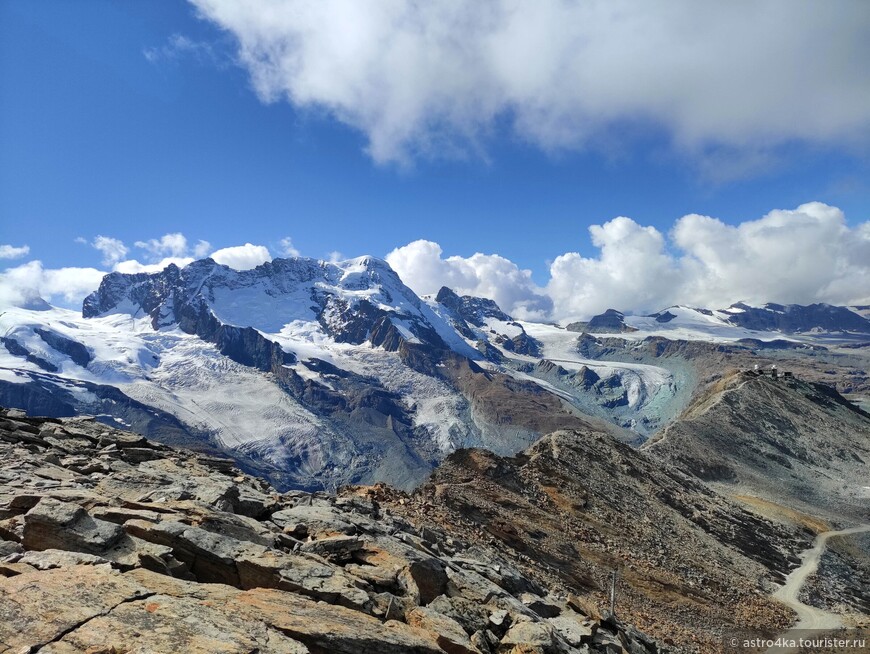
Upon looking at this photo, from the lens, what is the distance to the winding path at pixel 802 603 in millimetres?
46344

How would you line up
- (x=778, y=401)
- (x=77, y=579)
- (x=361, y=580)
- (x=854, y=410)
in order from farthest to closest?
(x=854, y=410), (x=778, y=401), (x=361, y=580), (x=77, y=579)

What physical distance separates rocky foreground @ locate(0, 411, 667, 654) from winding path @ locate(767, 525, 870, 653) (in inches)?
1105

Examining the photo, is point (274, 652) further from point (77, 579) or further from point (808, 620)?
point (808, 620)

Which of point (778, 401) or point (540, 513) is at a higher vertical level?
point (778, 401)

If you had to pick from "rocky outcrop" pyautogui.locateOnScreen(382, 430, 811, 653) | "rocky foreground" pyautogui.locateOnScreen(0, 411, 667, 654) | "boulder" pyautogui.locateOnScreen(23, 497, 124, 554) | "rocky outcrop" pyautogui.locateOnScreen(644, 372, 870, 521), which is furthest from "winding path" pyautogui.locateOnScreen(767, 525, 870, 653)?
"boulder" pyautogui.locateOnScreen(23, 497, 124, 554)

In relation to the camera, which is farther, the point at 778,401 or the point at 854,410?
the point at 854,410

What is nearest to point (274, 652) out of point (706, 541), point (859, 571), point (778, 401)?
point (706, 541)

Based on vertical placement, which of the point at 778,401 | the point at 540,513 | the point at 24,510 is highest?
the point at 778,401

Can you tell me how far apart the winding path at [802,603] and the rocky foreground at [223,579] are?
2806 centimetres

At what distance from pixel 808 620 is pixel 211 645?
54.2m

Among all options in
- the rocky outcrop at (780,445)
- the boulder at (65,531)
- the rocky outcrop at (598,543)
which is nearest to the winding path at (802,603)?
the rocky outcrop at (598,543)

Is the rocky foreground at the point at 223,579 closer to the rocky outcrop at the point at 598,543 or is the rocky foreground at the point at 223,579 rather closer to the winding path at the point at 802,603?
the rocky outcrop at the point at 598,543

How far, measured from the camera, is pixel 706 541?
58.9m

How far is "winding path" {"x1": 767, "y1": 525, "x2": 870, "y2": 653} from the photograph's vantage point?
46344 millimetres
